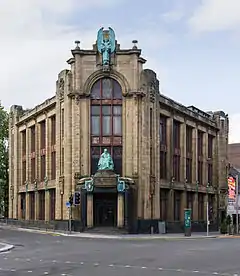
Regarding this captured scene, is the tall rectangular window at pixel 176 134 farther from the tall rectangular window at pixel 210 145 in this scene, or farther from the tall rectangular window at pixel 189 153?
the tall rectangular window at pixel 210 145

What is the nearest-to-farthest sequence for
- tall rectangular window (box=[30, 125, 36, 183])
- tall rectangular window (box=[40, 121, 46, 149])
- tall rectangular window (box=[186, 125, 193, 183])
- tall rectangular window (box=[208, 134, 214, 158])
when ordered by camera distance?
1. tall rectangular window (box=[40, 121, 46, 149])
2. tall rectangular window (box=[186, 125, 193, 183])
3. tall rectangular window (box=[30, 125, 36, 183])
4. tall rectangular window (box=[208, 134, 214, 158])

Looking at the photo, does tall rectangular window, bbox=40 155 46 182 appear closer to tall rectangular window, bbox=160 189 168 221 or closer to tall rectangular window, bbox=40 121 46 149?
tall rectangular window, bbox=40 121 46 149

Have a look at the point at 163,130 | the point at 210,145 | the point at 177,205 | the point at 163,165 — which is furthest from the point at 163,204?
the point at 210,145

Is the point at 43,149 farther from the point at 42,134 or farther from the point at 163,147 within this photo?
the point at 163,147

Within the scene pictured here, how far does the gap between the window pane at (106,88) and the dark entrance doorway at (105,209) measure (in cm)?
926

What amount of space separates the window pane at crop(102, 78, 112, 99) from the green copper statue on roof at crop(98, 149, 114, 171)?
17.7ft

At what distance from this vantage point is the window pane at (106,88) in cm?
Result: 5969

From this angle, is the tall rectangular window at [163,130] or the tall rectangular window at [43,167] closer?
the tall rectangular window at [163,130]

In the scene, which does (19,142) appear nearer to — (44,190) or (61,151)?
(44,190)

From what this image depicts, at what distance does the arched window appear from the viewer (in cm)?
5956

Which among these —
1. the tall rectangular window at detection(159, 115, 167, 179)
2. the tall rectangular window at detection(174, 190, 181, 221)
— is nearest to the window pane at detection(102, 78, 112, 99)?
the tall rectangular window at detection(159, 115, 167, 179)

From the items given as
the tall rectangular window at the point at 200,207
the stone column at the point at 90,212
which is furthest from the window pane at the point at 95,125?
the tall rectangular window at the point at 200,207

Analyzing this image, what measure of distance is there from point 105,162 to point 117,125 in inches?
163

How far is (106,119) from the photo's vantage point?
59.8 metres
